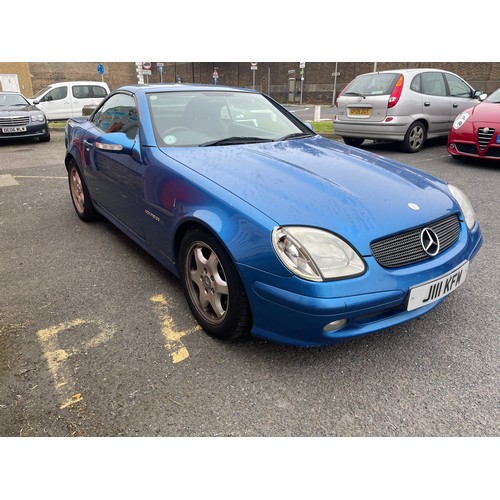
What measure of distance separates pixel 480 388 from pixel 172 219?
6.20 feet

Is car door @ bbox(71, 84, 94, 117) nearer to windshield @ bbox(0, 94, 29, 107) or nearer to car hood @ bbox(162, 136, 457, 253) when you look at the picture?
windshield @ bbox(0, 94, 29, 107)

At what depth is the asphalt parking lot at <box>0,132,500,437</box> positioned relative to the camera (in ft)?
6.07

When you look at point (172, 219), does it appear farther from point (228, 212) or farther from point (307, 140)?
point (307, 140)

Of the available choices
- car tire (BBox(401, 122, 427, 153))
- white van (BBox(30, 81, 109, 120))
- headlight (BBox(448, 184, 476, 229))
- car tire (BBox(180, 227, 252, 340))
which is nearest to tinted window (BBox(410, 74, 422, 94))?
car tire (BBox(401, 122, 427, 153))

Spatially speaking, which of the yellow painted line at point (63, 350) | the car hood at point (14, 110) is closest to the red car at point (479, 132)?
the yellow painted line at point (63, 350)

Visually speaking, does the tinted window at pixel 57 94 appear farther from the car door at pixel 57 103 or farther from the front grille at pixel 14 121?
the front grille at pixel 14 121

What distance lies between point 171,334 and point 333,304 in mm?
1096

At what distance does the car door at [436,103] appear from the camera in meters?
7.98

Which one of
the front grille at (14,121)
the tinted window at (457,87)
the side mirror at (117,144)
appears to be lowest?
the front grille at (14,121)

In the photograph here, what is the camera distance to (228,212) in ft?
6.97

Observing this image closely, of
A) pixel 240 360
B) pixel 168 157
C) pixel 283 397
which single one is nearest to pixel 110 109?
pixel 168 157

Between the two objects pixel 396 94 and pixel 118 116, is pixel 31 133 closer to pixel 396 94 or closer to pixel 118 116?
pixel 118 116

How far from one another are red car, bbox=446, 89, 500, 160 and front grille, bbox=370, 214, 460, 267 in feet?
16.3

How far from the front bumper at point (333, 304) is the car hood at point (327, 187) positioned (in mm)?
200
